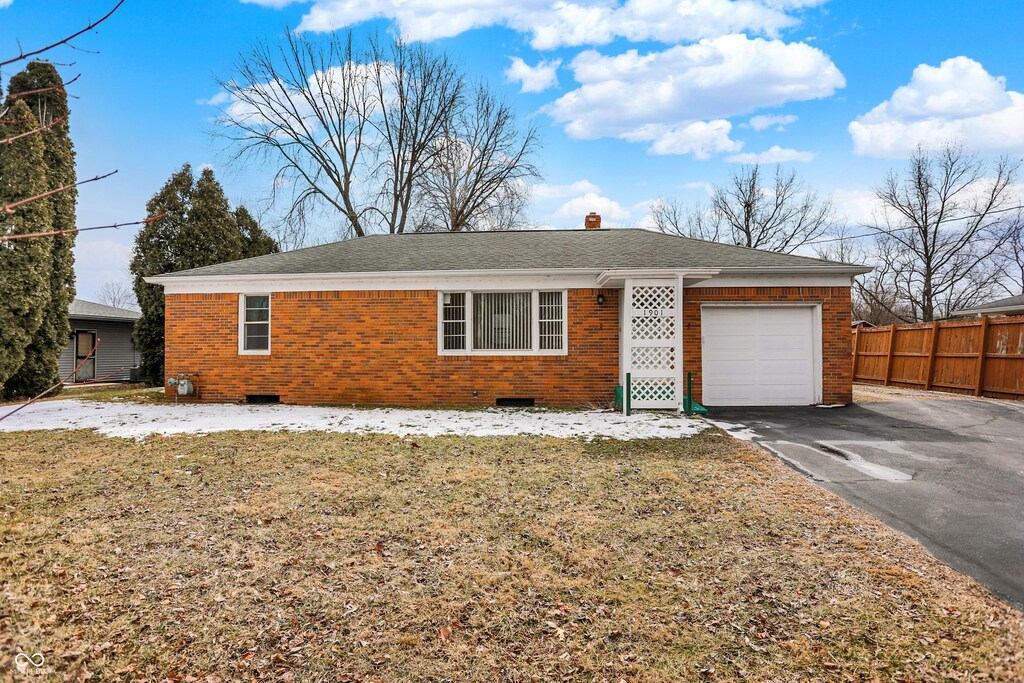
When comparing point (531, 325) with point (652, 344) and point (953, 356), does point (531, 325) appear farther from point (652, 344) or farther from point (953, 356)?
point (953, 356)

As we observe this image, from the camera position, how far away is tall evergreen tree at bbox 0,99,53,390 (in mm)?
12055

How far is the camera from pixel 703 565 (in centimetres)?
389

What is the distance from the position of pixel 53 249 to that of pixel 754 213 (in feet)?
109

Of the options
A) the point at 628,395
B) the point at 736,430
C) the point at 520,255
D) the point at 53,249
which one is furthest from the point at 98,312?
the point at 736,430

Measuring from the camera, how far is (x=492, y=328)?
11.3 meters

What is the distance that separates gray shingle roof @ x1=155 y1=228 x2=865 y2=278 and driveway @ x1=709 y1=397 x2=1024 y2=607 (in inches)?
128

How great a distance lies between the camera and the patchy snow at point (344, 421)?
816cm

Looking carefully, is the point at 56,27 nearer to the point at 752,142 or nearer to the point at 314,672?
the point at 314,672

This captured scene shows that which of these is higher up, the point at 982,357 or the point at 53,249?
the point at 53,249

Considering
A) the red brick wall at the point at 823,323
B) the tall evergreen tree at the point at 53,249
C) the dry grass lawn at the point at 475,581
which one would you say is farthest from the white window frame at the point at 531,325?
the tall evergreen tree at the point at 53,249

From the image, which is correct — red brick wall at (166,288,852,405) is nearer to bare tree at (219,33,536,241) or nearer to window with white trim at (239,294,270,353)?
window with white trim at (239,294,270,353)

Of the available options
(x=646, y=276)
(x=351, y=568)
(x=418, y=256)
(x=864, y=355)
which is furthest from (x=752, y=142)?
(x=351, y=568)

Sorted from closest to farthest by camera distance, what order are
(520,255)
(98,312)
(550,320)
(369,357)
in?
(550,320), (369,357), (520,255), (98,312)

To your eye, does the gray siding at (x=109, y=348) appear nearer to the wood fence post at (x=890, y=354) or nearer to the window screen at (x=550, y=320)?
the window screen at (x=550, y=320)
